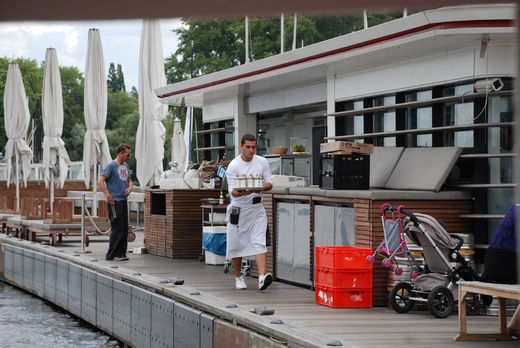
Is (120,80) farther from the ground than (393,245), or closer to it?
farther from the ground

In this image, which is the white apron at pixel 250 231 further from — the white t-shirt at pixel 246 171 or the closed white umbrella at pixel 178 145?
the closed white umbrella at pixel 178 145

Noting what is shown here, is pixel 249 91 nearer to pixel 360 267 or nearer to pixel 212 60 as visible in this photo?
pixel 360 267

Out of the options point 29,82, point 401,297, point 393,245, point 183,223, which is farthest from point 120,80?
point 401,297

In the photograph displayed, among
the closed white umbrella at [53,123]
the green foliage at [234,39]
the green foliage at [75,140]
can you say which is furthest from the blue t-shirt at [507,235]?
the green foliage at [75,140]

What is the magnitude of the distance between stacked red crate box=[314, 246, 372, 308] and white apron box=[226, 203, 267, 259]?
1.26 metres

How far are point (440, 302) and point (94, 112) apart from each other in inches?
457

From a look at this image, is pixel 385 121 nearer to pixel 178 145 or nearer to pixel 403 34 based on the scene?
pixel 403 34

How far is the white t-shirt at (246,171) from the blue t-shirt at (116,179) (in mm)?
3966

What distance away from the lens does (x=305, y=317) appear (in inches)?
301

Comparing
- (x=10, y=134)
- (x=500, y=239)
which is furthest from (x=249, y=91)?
(x=10, y=134)

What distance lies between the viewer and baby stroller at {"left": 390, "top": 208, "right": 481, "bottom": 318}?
769 cm

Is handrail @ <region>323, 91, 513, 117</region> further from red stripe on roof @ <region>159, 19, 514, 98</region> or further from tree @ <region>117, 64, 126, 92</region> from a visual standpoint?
tree @ <region>117, 64, 126, 92</region>

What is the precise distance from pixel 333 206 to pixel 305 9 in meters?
7.60

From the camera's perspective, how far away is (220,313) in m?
7.91
